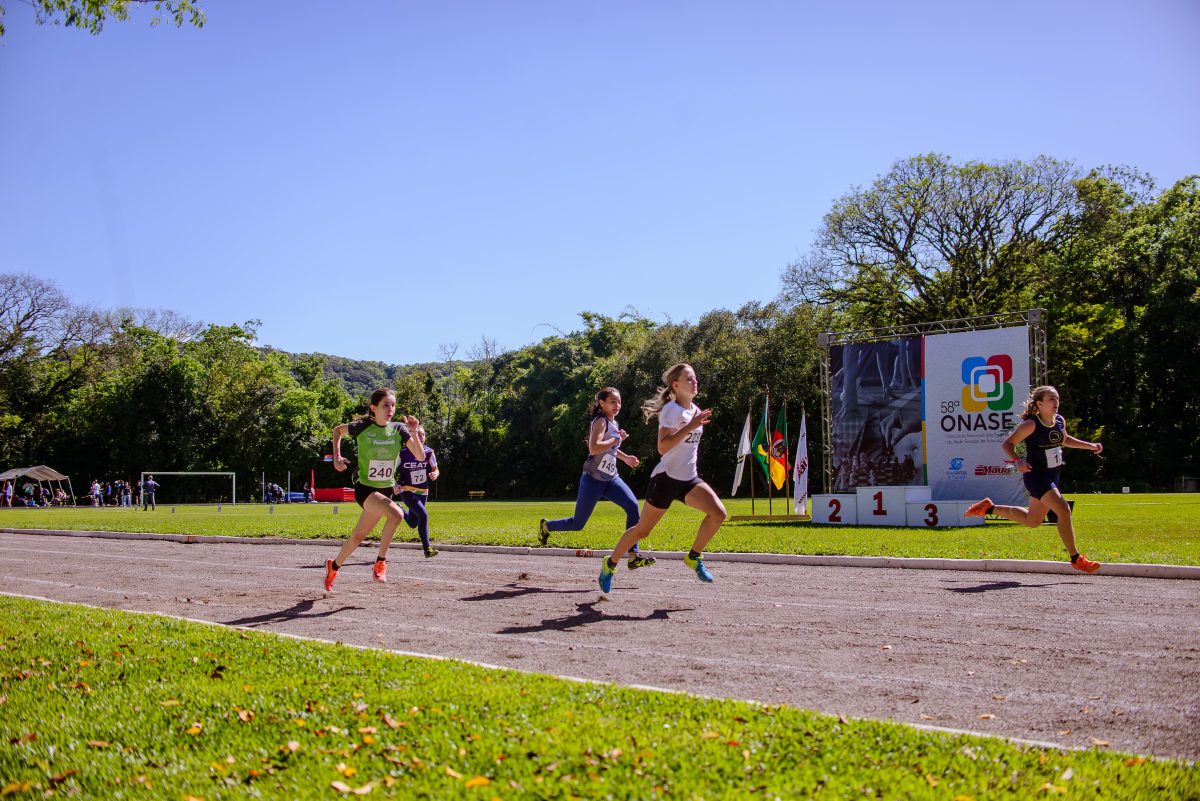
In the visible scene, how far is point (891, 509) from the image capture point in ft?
67.9

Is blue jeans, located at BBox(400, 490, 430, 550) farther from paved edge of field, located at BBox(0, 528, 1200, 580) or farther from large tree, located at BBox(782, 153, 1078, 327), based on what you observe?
large tree, located at BBox(782, 153, 1078, 327)

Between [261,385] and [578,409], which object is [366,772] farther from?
[261,385]

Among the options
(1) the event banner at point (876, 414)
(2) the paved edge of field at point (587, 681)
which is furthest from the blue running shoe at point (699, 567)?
(1) the event banner at point (876, 414)

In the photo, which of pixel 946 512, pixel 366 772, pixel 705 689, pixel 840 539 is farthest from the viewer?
pixel 946 512

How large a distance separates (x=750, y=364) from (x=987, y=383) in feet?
98.7

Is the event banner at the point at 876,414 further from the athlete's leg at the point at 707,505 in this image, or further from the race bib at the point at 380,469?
the race bib at the point at 380,469

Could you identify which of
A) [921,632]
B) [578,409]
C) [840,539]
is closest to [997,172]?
[578,409]

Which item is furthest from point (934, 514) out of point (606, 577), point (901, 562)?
point (606, 577)

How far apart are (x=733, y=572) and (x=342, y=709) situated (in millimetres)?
7420

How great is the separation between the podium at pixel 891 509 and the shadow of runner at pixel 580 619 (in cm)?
1333

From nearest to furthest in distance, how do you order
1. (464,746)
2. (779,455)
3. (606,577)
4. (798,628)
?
(464,746), (798,628), (606,577), (779,455)

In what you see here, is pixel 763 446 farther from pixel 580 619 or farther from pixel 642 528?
pixel 580 619

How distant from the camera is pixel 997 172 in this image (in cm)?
4494

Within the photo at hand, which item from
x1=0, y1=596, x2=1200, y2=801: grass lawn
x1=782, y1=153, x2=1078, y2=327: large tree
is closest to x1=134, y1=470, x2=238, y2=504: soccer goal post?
x1=782, y1=153, x2=1078, y2=327: large tree
